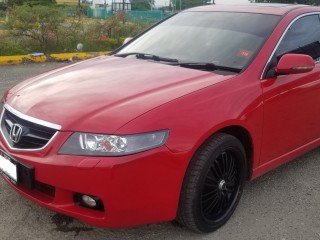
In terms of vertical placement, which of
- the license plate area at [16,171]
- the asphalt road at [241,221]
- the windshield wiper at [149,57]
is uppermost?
the windshield wiper at [149,57]

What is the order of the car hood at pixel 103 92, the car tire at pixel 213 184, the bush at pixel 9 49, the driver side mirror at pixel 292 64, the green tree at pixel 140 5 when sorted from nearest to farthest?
the car hood at pixel 103 92 → the car tire at pixel 213 184 → the driver side mirror at pixel 292 64 → the bush at pixel 9 49 → the green tree at pixel 140 5

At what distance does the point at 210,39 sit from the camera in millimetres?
3641

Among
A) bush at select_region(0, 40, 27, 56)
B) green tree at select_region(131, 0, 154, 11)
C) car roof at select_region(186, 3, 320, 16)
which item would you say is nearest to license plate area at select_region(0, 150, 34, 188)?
car roof at select_region(186, 3, 320, 16)

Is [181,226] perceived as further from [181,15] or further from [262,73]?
[181,15]

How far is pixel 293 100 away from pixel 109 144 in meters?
1.74

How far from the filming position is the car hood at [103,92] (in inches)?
102

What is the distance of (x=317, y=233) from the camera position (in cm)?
304

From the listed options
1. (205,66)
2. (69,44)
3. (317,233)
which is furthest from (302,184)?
(69,44)

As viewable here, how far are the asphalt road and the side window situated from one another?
3.82 feet

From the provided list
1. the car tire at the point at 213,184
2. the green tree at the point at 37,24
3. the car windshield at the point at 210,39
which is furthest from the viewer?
the green tree at the point at 37,24

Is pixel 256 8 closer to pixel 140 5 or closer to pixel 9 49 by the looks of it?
pixel 9 49

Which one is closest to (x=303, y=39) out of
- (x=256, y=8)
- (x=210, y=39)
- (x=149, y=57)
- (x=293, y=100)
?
(x=256, y=8)

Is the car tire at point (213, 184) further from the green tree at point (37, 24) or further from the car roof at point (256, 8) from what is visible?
the green tree at point (37, 24)

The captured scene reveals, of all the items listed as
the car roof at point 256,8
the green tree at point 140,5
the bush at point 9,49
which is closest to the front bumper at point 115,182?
the car roof at point 256,8
